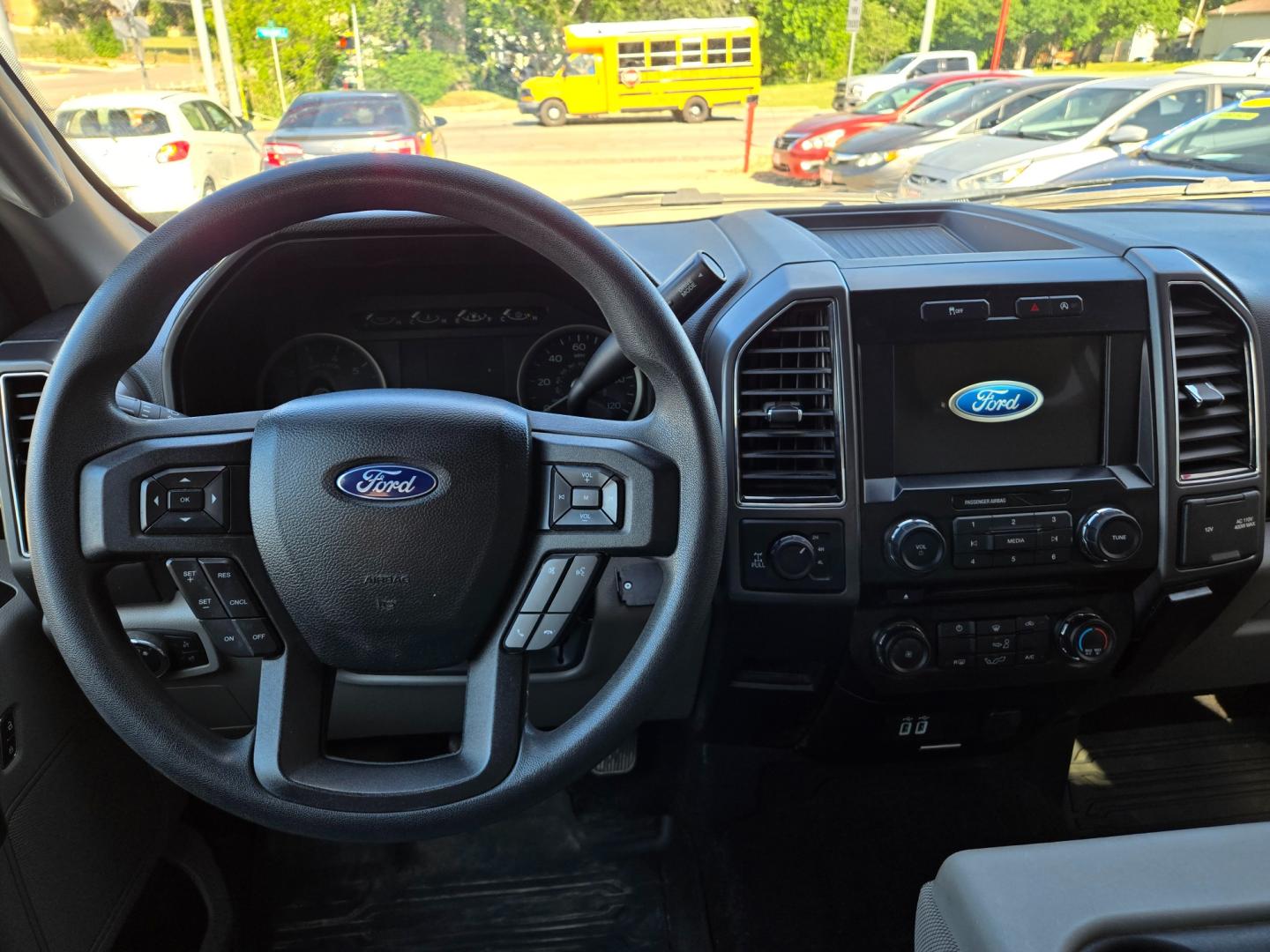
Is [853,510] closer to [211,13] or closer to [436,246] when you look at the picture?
[436,246]

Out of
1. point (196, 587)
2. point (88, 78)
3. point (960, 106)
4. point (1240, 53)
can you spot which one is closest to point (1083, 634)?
point (196, 587)

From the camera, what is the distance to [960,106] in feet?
25.0

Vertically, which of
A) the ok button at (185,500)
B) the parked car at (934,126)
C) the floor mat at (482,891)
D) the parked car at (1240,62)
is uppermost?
the parked car at (1240,62)

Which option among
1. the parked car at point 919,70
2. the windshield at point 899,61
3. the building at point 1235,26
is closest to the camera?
the windshield at point 899,61

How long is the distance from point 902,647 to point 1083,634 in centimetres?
33

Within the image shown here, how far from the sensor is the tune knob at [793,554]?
5.46 feet

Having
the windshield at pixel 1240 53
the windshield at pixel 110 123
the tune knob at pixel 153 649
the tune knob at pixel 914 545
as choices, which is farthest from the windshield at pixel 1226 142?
the windshield at pixel 1240 53

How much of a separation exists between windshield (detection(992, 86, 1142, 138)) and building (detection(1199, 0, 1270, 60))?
43 cm

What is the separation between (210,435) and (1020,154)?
490 cm

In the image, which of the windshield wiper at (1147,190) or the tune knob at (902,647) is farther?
the windshield wiper at (1147,190)

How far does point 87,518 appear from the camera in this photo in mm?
1104

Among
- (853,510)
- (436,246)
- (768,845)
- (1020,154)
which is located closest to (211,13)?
(436,246)

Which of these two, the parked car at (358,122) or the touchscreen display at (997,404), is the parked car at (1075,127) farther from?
the touchscreen display at (997,404)

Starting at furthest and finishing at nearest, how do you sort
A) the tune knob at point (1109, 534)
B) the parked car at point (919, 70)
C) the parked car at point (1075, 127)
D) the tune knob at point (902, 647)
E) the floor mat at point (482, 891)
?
the parked car at point (919, 70) → the parked car at point (1075, 127) → the floor mat at point (482, 891) → the tune knob at point (902, 647) → the tune knob at point (1109, 534)
